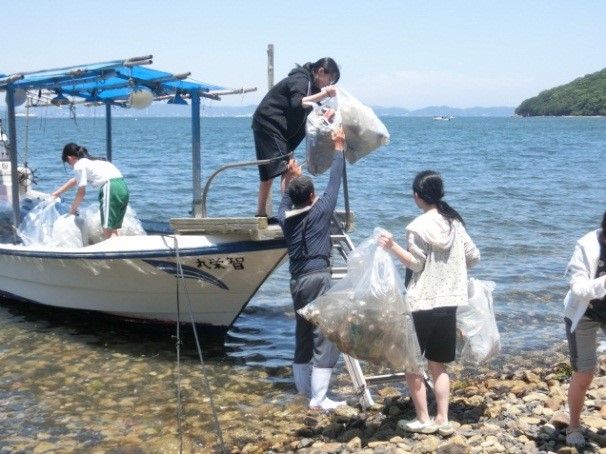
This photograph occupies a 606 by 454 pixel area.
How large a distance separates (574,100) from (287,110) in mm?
162946

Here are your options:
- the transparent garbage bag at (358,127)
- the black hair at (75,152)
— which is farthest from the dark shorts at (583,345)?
the black hair at (75,152)

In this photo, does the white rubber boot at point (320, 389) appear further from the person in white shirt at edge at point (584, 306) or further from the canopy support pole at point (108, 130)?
the canopy support pole at point (108, 130)

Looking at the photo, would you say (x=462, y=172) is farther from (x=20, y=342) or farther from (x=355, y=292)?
(x=355, y=292)

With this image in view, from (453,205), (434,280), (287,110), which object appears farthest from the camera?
(453,205)

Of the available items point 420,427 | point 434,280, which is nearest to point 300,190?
point 434,280

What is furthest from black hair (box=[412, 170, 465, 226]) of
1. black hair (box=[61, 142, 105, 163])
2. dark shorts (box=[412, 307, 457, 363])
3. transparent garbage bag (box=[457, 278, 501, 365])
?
black hair (box=[61, 142, 105, 163])

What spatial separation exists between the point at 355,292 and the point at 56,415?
121 inches

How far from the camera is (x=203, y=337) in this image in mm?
8984

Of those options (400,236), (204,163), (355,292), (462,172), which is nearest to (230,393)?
(355,292)

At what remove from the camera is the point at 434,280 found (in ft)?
17.3

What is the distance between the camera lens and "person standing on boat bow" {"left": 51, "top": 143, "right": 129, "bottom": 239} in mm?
8672

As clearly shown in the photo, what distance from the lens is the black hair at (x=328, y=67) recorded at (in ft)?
22.5

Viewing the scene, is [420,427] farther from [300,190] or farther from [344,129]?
[344,129]

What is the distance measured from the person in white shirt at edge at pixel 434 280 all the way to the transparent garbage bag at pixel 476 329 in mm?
484
